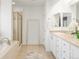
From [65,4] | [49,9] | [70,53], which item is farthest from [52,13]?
[70,53]

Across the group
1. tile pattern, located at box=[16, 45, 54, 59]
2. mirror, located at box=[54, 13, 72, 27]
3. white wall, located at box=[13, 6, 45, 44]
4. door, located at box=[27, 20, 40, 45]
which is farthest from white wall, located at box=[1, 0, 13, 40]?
door, located at box=[27, 20, 40, 45]

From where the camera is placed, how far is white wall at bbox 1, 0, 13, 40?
545 cm

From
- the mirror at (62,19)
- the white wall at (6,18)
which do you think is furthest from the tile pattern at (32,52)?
the mirror at (62,19)

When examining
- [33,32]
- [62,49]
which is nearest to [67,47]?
[62,49]

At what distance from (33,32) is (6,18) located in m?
4.58

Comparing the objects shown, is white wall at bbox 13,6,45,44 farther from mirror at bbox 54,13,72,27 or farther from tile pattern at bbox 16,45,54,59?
mirror at bbox 54,13,72,27

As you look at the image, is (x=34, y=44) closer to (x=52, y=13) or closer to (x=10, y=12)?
(x=52, y=13)

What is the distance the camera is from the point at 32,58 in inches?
225

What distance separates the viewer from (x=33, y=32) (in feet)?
32.7

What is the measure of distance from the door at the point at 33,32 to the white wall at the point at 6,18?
14.4 feet

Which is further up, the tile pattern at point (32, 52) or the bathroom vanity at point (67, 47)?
the bathroom vanity at point (67, 47)

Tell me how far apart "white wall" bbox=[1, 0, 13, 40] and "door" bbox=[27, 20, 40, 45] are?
4.39 metres

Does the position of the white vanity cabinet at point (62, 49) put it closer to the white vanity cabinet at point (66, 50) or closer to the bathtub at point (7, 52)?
the white vanity cabinet at point (66, 50)

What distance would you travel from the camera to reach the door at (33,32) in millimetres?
9906
